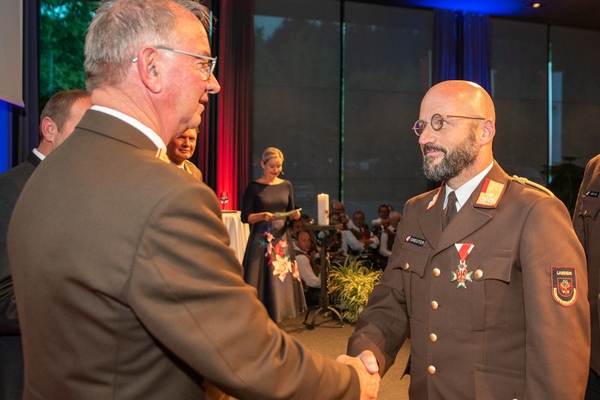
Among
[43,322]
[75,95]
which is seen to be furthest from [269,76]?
[43,322]

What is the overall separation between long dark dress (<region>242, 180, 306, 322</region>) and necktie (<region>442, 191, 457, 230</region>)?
135 inches

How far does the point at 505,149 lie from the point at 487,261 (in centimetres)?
896

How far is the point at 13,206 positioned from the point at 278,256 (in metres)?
3.49

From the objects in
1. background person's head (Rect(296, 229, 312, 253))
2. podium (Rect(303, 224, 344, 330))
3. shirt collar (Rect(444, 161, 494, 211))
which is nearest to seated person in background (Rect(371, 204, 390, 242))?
background person's head (Rect(296, 229, 312, 253))

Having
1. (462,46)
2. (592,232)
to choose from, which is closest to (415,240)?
(592,232)

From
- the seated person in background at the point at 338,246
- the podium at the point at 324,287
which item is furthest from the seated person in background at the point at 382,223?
the podium at the point at 324,287

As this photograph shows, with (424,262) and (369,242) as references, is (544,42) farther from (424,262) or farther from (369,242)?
(424,262)

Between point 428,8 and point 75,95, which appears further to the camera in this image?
point 428,8

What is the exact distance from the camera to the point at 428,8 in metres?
9.45

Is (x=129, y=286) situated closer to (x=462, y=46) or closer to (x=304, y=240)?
(x=304, y=240)

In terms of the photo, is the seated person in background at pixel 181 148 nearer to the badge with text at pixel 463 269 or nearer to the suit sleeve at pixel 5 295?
the suit sleeve at pixel 5 295

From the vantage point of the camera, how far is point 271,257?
5.25 m

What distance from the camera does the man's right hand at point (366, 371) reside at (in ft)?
4.92

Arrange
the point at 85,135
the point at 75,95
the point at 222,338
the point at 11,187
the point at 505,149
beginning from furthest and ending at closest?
the point at 505,149 → the point at 75,95 → the point at 11,187 → the point at 85,135 → the point at 222,338
